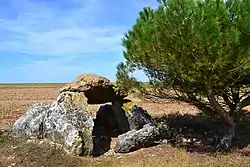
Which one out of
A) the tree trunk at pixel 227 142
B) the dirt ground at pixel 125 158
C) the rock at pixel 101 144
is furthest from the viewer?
the rock at pixel 101 144

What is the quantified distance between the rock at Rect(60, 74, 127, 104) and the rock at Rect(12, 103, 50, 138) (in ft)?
3.17

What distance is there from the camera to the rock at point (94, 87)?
Result: 42.5 ft

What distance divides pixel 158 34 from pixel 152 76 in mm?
1849

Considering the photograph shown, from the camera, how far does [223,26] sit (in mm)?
9406

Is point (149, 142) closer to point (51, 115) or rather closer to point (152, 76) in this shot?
point (152, 76)

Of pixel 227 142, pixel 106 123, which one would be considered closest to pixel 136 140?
pixel 227 142

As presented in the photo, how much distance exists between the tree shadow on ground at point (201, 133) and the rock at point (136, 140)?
706 millimetres

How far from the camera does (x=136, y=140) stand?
11.4 m

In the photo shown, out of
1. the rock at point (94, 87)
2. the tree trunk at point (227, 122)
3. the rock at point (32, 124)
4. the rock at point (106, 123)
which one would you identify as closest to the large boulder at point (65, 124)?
the rock at point (32, 124)

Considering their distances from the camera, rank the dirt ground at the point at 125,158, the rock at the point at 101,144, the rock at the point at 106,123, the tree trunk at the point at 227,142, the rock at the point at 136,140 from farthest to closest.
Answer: the rock at the point at 106,123
the rock at the point at 101,144
the rock at the point at 136,140
the tree trunk at the point at 227,142
the dirt ground at the point at 125,158

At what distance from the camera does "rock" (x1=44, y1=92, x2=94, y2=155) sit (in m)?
11.1

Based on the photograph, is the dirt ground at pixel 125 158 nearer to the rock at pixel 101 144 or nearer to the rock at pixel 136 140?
the rock at pixel 136 140

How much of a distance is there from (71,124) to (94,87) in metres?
1.93

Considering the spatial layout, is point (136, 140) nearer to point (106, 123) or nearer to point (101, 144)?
point (101, 144)
